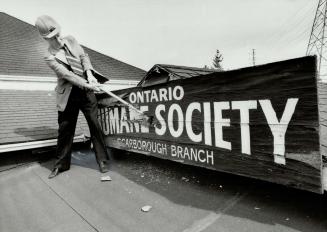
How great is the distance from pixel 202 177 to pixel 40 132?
316 centimetres

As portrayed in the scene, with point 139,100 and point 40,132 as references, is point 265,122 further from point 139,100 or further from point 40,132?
point 40,132

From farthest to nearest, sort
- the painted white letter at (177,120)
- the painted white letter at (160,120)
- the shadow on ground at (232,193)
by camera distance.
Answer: the painted white letter at (160,120) → the painted white letter at (177,120) → the shadow on ground at (232,193)

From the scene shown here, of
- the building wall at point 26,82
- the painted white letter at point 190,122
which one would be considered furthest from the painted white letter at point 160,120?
the building wall at point 26,82

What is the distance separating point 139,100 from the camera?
129 inches

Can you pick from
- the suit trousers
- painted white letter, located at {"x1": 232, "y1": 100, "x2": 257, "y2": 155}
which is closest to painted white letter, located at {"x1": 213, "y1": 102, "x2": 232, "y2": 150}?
painted white letter, located at {"x1": 232, "y1": 100, "x2": 257, "y2": 155}

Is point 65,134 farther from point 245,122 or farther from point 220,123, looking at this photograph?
point 245,122

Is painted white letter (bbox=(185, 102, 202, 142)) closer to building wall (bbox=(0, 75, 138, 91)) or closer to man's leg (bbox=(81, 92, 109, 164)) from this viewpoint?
man's leg (bbox=(81, 92, 109, 164))

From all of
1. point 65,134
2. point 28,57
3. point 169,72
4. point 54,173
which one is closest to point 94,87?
point 65,134

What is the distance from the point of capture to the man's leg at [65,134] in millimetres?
3723

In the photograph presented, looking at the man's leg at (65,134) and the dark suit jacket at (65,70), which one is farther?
the man's leg at (65,134)

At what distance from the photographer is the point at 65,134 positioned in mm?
3754

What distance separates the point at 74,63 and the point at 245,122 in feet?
8.69

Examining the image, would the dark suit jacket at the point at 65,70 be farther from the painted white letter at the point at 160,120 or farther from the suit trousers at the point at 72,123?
the painted white letter at the point at 160,120

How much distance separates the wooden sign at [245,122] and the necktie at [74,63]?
1.16 meters
